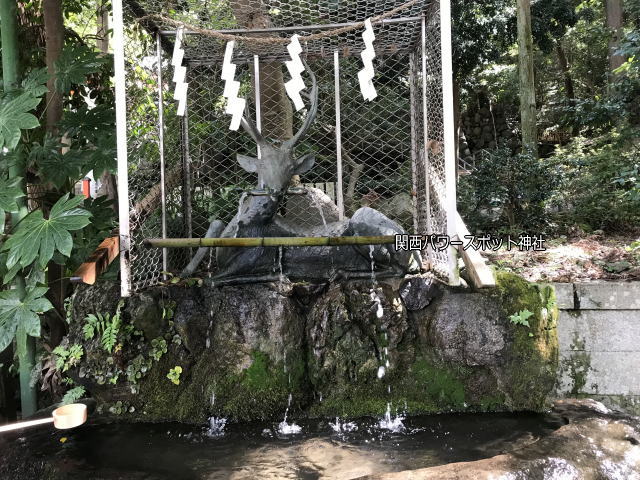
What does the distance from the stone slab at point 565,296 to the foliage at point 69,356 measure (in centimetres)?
339

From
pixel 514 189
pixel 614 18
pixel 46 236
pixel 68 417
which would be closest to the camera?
pixel 68 417

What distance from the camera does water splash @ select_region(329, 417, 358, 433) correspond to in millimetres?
3092

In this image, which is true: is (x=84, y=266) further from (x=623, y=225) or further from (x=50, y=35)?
(x=623, y=225)

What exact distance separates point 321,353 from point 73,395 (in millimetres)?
1653

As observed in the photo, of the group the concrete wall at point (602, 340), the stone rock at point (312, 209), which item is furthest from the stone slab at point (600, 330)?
the stone rock at point (312, 209)

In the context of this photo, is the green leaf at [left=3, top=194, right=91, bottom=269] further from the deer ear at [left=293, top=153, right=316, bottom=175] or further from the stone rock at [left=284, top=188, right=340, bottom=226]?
the stone rock at [left=284, top=188, right=340, bottom=226]

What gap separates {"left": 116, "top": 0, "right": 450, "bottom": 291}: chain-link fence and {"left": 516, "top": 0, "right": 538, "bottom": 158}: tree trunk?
116 inches

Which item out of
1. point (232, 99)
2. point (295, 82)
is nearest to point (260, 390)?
point (232, 99)

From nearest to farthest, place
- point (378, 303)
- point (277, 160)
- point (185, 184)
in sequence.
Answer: point (378, 303) < point (277, 160) < point (185, 184)

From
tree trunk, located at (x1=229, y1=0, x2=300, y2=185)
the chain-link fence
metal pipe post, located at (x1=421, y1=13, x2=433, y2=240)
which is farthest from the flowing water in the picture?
tree trunk, located at (x1=229, y1=0, x2=300, y2=185)

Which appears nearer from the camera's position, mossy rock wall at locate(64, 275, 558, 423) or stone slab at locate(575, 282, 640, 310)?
mossy rock wall at locate(64, 275, 558, 423)

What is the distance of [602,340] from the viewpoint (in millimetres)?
3836

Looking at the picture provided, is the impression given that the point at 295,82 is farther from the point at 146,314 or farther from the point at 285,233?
the point at 146,314

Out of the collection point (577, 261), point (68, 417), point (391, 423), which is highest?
point (577, 261)
